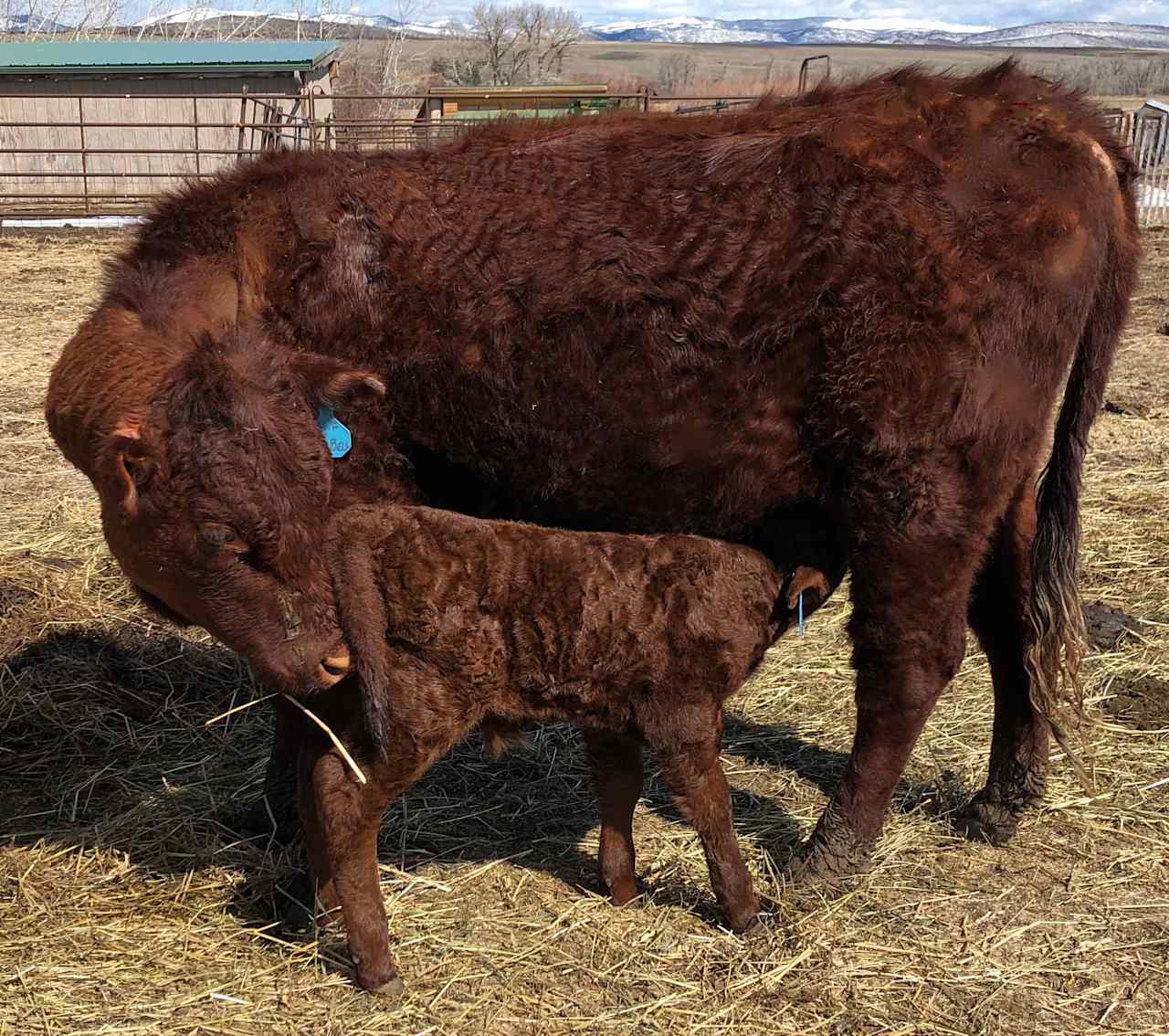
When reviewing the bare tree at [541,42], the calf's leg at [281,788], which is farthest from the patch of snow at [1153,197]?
the bare tree at [541,42]

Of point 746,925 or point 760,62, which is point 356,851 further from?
point 760,62

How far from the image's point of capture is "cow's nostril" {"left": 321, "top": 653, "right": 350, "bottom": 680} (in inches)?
119

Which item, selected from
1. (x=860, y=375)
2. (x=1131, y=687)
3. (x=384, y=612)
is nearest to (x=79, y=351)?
(x=384, y=612)

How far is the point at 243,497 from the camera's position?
2.89 m

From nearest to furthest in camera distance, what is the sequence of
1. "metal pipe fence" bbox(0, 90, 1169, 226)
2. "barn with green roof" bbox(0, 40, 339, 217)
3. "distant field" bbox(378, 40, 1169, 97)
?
"metal pipe fence" bbox(0, 90, 1169, 226), "barn with green roof" bbox(0, 40, 339, 217), "distant field" bbox(378, 40, 1169, 97)

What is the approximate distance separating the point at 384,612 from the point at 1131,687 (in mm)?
3317

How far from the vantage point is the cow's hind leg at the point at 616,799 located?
3.39 metres

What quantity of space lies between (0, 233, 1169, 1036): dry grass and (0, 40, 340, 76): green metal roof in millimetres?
20012

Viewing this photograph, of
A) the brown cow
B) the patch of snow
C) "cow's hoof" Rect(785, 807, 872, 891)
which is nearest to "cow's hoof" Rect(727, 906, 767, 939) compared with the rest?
"cow's hoof" Rect(785, 807, 872, 891)

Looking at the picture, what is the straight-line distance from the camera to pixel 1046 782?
406 centimetres

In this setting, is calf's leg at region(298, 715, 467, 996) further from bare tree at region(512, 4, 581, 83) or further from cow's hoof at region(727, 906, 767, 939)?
bare tree at region(512, 4, 581, 83)

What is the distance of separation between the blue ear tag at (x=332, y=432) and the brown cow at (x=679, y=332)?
6 cm

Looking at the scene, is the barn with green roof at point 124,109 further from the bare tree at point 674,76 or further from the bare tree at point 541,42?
the bare tree at point 674,76

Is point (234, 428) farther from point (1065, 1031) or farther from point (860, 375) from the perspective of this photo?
point (1065, 1031)
